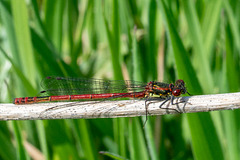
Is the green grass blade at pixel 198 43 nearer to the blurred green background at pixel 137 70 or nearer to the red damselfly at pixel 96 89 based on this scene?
the blurred green background at pixel 137 70

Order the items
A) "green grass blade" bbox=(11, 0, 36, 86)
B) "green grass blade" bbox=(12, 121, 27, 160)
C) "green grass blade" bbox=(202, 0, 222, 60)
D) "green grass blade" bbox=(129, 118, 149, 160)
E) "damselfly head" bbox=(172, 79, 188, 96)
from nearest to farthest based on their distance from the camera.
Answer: "green grass blade" bbox=(12, 121, 27, 160) → "green grass blade" bbox=(129, 118, 149, 160) → "damselfly head" bbox=(172, 79, 188, 96) → "green grass blade" bbox=(11, 0, 36, 86) → "green grass blade" bbox=(202, 0, 222, 60)

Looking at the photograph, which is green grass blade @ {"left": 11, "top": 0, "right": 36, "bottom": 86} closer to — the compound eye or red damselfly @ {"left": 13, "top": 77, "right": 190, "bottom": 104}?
red damselfly @ {"left": 13, "top": 77, "right": 190, "bottom": 104}

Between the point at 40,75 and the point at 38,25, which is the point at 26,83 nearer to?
the point at 40,75

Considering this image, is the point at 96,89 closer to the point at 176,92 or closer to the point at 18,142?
the point at 176,92

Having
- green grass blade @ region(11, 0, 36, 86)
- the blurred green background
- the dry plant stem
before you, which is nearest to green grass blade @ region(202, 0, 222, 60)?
the blurred green background

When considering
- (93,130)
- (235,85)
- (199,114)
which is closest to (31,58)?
(93,130)

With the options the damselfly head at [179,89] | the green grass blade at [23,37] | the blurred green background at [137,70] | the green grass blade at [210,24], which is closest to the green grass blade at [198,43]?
the blurred green background at [137,70]
